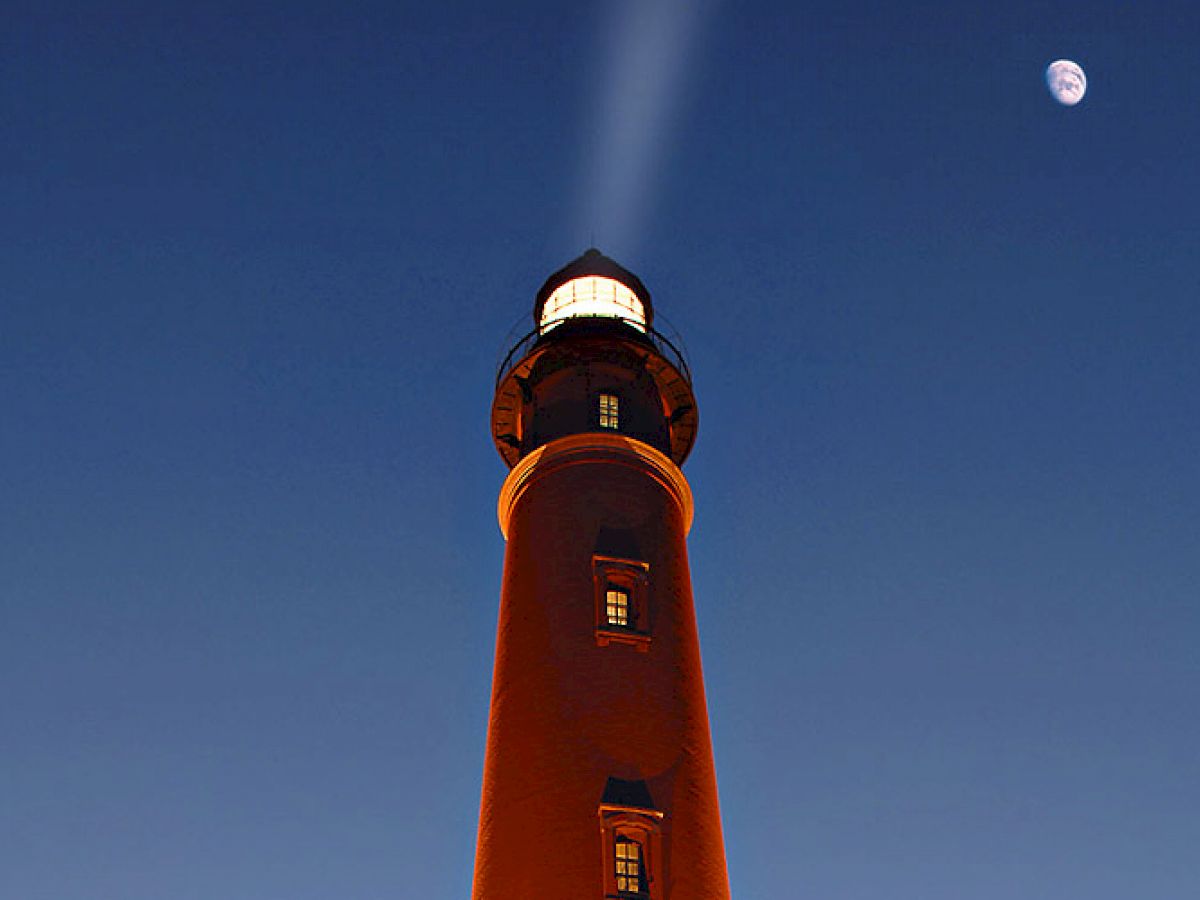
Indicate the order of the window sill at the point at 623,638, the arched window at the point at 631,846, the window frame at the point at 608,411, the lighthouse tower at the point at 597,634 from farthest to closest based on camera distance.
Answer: the window frame at the point at 608,411 → the window sill at the point at 623,638 → the lighthouse tower at the point at 597,634 → the arched window at the point at 631,846

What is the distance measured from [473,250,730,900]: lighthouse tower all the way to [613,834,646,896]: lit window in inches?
1.0

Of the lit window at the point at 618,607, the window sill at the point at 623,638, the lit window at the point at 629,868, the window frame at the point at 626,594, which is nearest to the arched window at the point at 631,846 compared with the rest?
the lit window at the point at 629,868

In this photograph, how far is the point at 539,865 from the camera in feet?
78.2

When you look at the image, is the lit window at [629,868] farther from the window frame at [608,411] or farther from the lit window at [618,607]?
the window frame at [608,411]

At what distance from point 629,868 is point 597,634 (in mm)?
4812

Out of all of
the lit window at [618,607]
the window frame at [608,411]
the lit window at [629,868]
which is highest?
the window frame at [608,411]

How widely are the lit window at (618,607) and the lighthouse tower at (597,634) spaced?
3 cm

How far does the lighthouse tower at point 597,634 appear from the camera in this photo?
2412cm

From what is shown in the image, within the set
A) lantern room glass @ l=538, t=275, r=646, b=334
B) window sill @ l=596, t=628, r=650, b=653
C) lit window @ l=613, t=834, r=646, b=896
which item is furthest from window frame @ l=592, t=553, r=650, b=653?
lantern room glass @ l=538, t=275, r=646, b=334

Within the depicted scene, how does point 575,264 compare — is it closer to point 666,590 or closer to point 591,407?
point 591,407

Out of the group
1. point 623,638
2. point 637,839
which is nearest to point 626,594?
point 623,638

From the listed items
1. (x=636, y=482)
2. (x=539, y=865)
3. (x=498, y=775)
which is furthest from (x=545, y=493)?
(x=539, y=865)

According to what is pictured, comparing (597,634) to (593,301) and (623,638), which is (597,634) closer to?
(623,638)

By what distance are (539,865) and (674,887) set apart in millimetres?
2409
